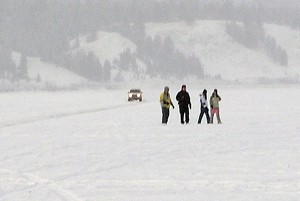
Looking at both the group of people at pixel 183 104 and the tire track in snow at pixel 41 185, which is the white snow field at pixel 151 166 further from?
the group of people at pixel 183 104

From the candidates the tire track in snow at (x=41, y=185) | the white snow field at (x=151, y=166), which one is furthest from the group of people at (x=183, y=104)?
the tire track in snow at (x=41, y=185)

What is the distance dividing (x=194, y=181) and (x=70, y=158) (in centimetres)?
400

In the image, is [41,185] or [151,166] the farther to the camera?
[151,166]

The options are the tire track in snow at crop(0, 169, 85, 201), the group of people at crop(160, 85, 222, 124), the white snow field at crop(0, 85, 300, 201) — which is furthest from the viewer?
the group of people at crop(160, 85, 222, 124)

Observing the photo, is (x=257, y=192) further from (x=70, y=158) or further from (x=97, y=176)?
(x=70, y=158)

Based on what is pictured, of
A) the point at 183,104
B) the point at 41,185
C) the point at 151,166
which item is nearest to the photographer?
the point at 41,185

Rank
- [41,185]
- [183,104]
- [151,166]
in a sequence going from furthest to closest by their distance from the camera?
[183,104], [151,166], [41,185]

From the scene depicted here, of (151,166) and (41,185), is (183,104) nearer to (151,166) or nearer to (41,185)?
(151,166)

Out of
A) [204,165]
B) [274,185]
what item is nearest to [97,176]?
[204,165]

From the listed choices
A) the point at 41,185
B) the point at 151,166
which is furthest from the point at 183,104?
the point at 41,185

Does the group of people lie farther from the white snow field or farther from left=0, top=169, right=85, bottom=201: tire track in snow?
left=0, top=169, right=85, bottom=201: tire track in snow

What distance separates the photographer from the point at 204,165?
37.2ft

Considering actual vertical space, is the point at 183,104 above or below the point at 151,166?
above

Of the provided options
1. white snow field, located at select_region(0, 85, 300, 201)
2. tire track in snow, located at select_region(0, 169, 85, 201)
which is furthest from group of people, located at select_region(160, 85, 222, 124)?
tire track in snow, located at select_region(0, 169, 85, 201)
